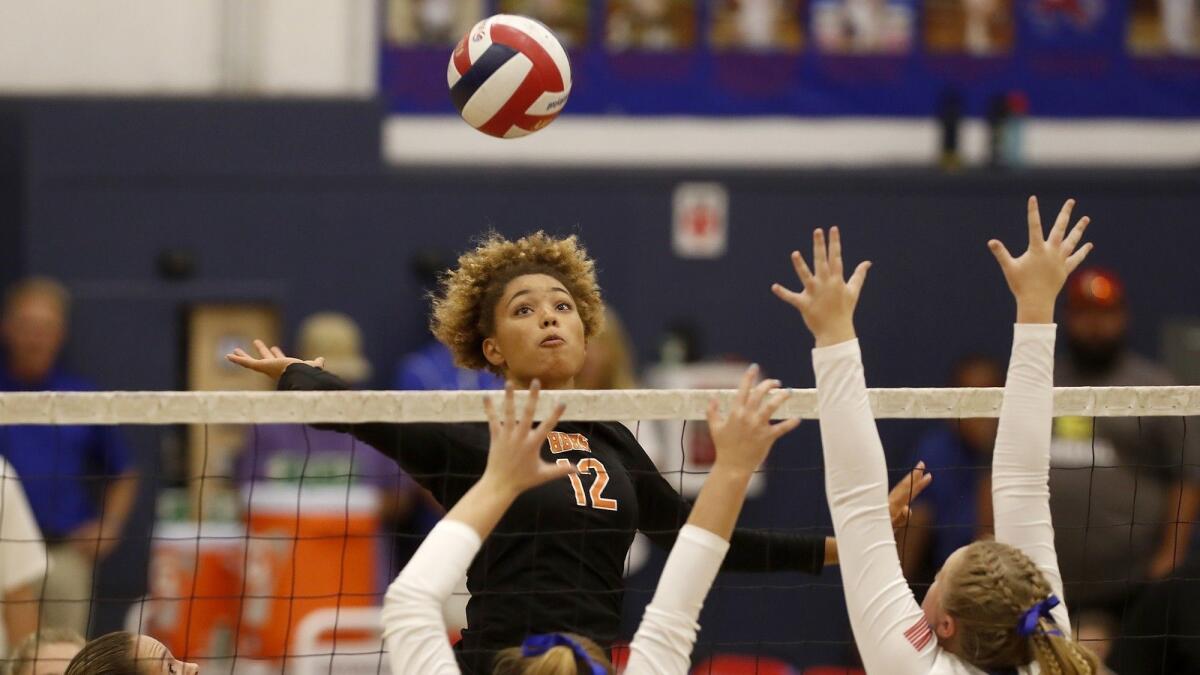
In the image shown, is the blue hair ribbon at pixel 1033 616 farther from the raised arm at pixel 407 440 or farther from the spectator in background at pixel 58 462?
the spectator in background at pixel 58 462

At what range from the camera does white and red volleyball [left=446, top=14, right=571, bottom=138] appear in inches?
196

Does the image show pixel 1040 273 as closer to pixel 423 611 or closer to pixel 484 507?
pixel 484 507

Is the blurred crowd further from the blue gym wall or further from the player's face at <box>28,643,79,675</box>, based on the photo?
the player's face at <box>28,643,79,675</box>

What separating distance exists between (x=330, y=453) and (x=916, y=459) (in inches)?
122

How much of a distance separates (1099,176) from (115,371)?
5.83 meters

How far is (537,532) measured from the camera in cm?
403

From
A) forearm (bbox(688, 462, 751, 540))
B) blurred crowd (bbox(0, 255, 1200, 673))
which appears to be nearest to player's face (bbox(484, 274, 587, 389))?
forearm (bbox(688, 462, 751, 540))

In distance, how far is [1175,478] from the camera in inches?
328

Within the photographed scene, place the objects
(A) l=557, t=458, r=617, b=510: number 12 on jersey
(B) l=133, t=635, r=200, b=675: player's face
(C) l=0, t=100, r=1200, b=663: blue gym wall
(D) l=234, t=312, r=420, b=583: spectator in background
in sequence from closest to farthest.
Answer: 1. (B) l=133, t=635, r=200, b=675: player's face
2. (A) l=557, t=458, r=617, b=510: number 12 on jersey
3. (D) l=234, t=312, r=420, b=583: spectator in background
4. (C) l=0, t=100, r=1200, b=663: blue gym wall

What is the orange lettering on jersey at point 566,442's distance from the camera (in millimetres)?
4145

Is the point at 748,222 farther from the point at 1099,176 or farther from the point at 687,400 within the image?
the point at 687,400

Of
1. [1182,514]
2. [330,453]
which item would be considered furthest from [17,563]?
[1182,514]

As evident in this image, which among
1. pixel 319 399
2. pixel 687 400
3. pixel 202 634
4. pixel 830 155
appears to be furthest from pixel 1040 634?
pixel 830 155

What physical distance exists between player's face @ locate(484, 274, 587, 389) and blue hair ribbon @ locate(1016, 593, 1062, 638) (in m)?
1.29
